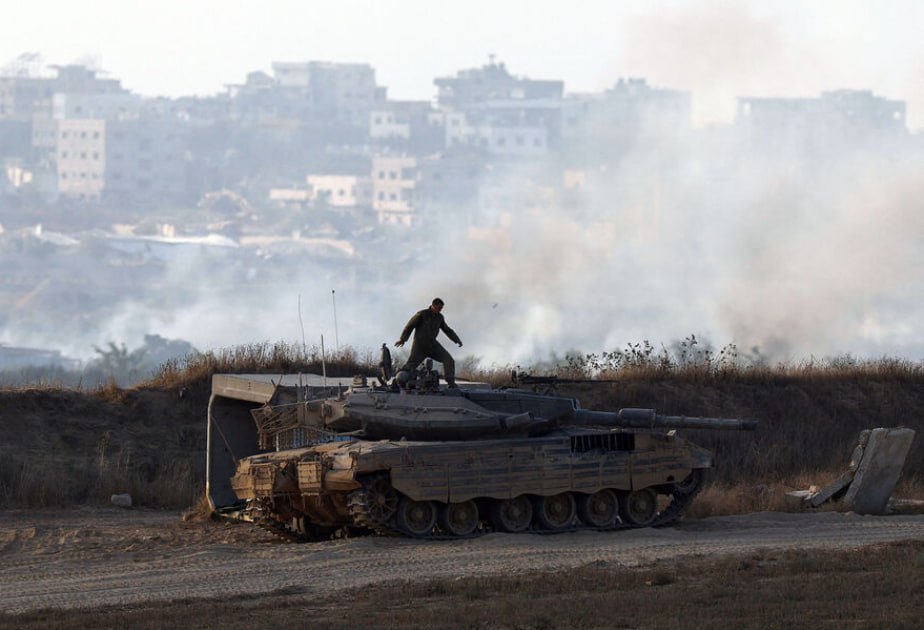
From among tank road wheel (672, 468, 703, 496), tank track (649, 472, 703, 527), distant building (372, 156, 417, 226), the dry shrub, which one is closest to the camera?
tank track (649, 472, 703, 527)

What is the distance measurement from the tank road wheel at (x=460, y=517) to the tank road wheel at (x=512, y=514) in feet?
0.93

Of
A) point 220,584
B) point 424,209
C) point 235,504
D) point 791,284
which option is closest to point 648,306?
point 791,284

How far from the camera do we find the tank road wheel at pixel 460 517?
22219 millimetres

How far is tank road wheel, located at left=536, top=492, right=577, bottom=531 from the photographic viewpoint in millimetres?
22781

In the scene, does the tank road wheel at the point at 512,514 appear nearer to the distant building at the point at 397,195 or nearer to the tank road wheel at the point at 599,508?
the tank road wheel at the point at 599,508

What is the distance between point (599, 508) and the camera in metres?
23.3

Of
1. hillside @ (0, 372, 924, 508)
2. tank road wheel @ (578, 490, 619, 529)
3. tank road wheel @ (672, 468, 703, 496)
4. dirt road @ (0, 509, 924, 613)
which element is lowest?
Answer: dirt road @ (0, 509, 924, 613)

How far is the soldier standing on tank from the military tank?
0.20 metres

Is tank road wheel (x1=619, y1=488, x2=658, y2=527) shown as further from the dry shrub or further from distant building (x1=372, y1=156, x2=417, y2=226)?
distant building (x1=372, y1=156, x2=417, y2=226)

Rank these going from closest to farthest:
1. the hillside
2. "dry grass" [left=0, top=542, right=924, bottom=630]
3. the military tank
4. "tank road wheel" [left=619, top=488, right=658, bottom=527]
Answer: "dry grass" [left=0, top=542, right=924, bottom=630] < the military tank < "tank road wheel" [left=619, top=488, right=658, bottom=527] < the hillside

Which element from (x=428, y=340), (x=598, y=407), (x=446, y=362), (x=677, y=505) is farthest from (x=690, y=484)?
(x=598, y=407)

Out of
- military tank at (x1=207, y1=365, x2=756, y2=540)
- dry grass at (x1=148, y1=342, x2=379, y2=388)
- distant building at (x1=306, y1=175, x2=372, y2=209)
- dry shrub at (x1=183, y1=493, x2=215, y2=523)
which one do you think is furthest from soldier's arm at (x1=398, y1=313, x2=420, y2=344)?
distant building at (x1=306, y1=175, x2=372, y2=209)

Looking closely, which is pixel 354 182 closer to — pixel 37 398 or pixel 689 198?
pixel 689 198

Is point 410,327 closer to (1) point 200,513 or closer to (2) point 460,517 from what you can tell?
(2) point 460,517
